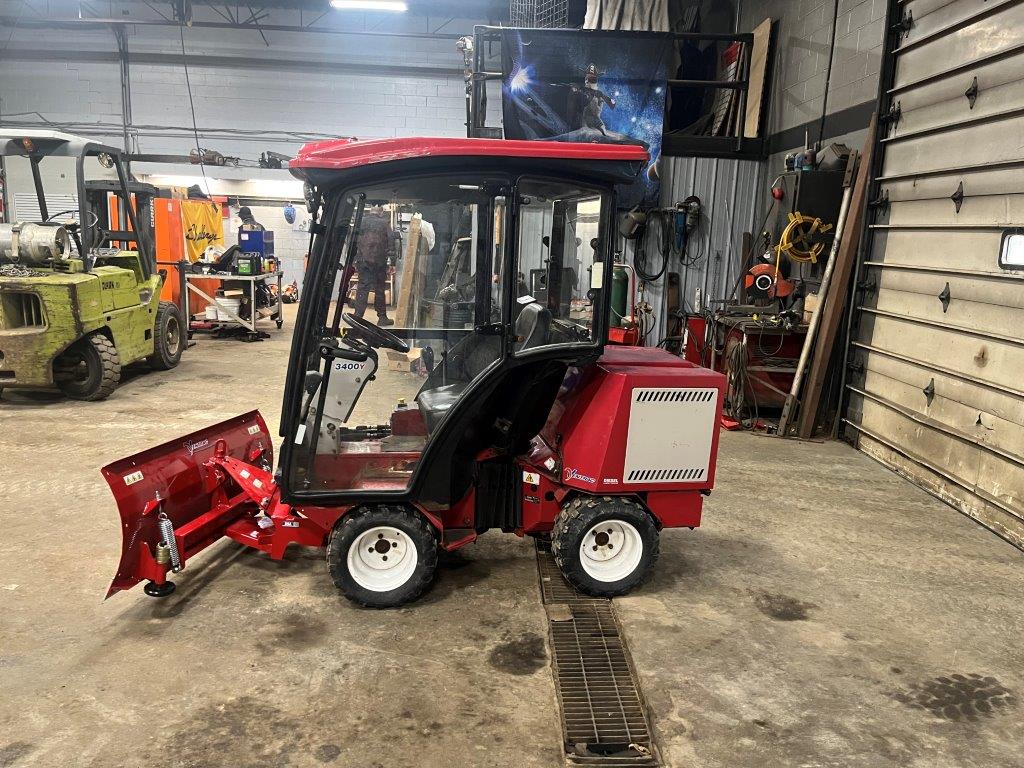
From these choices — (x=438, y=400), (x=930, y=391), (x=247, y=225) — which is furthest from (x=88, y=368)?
(x=930, y=391)

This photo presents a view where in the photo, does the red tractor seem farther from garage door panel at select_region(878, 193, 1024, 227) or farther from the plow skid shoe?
garage door panel at select_region(878, 193, 1024, 227)

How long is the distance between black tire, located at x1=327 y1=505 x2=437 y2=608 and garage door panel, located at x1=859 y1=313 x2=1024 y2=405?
3.55 m

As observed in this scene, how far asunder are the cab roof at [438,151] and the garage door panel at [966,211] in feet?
9.59

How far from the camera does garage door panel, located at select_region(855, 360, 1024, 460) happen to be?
4.29 metres

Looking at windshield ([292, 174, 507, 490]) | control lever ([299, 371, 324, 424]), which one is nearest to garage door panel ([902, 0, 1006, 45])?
windshield ([292, 174, 507, 490])

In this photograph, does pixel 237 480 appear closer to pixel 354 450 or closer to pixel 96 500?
pixel 354 450

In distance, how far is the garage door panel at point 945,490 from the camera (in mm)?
4188

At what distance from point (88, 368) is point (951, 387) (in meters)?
6.98

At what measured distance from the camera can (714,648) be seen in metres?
2.89

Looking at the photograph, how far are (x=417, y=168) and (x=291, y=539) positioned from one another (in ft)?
5.35

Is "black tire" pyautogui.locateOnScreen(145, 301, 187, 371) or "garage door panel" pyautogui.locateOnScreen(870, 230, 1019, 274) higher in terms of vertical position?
"garage door panel" pyautogui.locateOnScreen(870, 230, 1019, 274)

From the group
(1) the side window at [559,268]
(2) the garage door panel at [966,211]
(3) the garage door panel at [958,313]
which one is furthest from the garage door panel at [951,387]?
(1) the side window at [559,268]

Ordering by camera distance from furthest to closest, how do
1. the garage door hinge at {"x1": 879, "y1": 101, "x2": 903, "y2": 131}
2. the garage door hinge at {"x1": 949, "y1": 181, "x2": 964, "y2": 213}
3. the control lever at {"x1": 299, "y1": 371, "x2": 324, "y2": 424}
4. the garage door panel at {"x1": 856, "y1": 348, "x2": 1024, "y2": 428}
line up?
the garage door hinge at {"x1": 879, "y1": 101, "x2": 903, "y2": 131}, the garage door hinge at {"x1": 949, "y1": 181, "x2": 964, "y2": 213}, the garage door panel at {"x1": 856, "y1": 348, "x2": 1024, "y2": 428}, the control lever at {"x1": 299, "y1": 371, "x2": 324, "y2": 424}

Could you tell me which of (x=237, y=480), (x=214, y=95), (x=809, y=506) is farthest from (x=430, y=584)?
(x=214, y=95)
